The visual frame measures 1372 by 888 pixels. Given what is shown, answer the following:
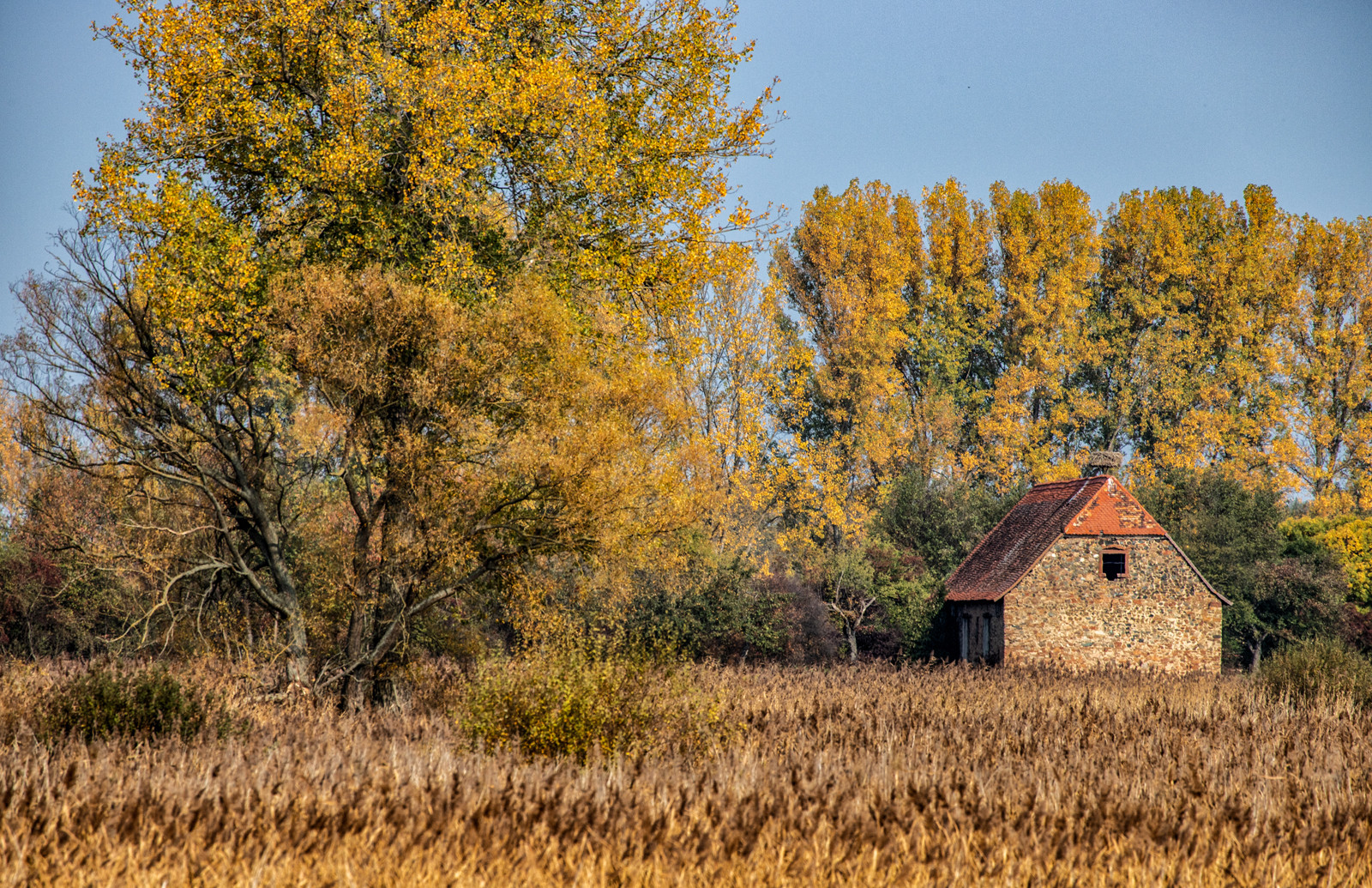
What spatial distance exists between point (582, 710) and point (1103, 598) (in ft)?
89.3

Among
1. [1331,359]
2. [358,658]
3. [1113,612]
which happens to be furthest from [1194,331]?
[358,658]

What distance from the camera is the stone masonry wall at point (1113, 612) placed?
33.1 m

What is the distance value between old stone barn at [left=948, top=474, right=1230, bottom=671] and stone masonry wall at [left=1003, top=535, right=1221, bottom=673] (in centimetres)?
3

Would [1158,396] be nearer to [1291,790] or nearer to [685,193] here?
[685,193]

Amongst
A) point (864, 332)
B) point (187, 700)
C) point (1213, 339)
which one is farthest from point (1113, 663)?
point (187, 700)

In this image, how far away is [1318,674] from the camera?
17.8 m

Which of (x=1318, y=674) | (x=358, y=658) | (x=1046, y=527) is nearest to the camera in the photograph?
(x=358, y=658)

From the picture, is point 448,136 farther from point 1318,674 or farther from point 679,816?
point 1318,674

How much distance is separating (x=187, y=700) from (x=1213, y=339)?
45121 mm

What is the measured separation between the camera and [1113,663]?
33094 millimetres

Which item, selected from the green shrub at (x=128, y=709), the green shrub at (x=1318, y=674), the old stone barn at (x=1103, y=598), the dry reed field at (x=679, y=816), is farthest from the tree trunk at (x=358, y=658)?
the old stone barn at (x=1103, y=598)

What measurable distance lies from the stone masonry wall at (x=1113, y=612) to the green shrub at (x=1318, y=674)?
44.8 feet

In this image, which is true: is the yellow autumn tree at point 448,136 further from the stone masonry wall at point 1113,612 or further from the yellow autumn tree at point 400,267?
the stone masonry wall at point 1113,612

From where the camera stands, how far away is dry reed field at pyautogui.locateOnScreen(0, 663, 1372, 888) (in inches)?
235
